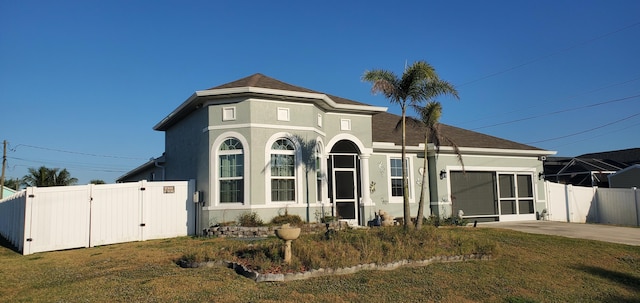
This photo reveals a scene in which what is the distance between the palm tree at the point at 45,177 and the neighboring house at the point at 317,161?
23.9 m

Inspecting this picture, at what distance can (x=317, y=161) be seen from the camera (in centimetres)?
1525

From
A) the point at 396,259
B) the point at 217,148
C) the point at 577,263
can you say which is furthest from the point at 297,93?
the point at 577,263

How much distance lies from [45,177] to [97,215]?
33.0 m

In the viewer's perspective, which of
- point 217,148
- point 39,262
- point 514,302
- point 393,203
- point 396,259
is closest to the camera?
point 514,302

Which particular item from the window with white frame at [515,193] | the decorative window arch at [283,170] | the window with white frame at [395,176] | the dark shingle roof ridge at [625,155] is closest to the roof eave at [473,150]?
the window with white frame at [395,176]

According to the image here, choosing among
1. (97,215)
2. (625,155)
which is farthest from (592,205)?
(625,155)

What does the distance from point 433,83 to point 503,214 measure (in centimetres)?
987

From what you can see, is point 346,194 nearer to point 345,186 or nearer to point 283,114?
point 345,186

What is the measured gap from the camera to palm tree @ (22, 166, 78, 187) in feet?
131

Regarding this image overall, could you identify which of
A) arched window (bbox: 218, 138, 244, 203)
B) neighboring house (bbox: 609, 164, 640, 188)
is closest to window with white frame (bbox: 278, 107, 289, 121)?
arched window (bbox: 218, 138, 244, 203)

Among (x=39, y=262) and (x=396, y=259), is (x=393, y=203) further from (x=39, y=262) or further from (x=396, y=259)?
(x=39, y=262)

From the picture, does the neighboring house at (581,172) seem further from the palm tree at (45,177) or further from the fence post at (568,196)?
the palm tree at (45,177)

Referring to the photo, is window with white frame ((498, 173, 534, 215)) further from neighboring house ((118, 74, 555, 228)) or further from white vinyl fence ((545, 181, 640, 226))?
white vinyl fence ((545, 181, 640, 226))

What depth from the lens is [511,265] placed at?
9.89 m
